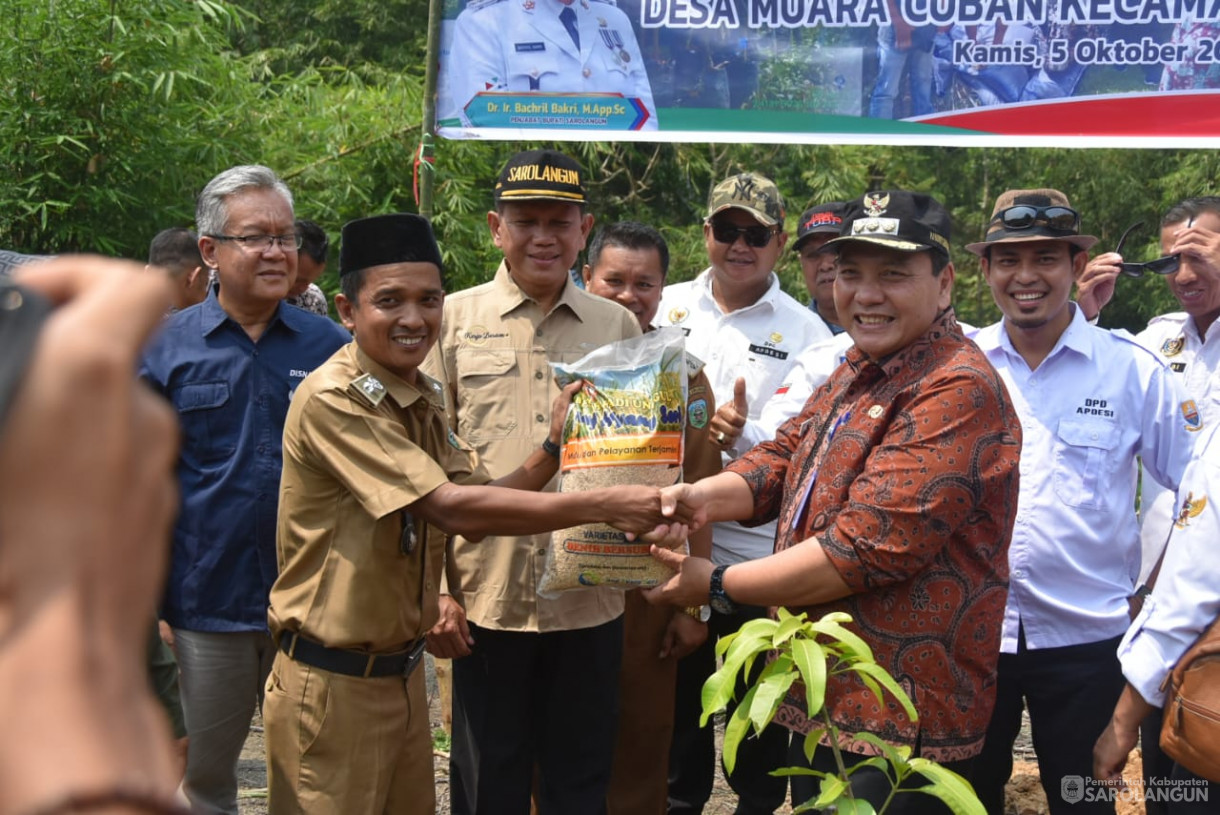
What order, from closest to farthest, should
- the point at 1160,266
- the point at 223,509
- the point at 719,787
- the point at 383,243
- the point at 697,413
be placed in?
the point at 383,243, the point at 223,509, the point at 697,413, the point at 1160,266, the point at 719,787

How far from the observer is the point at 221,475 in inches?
143

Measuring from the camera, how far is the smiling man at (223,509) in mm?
3631

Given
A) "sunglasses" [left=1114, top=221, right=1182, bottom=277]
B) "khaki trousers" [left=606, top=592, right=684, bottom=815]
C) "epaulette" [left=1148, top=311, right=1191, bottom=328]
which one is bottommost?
"khaki trousers" [left=606, top=592, right=684, bottom=815]

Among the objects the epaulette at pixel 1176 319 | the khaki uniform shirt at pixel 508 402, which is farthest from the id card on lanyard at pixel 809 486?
the epaulette at pixel 1176 319

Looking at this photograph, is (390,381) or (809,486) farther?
(390,381)

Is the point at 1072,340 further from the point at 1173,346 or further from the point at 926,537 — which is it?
the point at 926,537

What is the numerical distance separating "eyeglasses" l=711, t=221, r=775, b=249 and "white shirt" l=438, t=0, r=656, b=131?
0.61m

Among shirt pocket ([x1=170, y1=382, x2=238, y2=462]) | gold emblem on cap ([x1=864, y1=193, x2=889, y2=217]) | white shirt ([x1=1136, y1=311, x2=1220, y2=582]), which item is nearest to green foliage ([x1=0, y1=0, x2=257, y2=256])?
shirt pocket ([x1=170, y1=382, x2=238, y2=462])

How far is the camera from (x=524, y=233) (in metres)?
4.02

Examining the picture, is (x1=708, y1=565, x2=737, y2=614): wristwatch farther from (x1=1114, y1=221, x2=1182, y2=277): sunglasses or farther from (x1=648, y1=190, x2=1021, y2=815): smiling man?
(x1=1114, y1=221, x2=1182, y2=277): sunglasses

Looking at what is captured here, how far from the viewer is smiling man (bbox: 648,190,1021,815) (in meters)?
2.72

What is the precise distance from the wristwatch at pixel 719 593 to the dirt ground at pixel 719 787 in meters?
2.09

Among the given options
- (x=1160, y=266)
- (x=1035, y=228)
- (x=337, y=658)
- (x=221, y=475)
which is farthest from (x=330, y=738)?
(x=1160, y=266)

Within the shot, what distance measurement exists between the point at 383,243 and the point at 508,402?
2.68 feet
